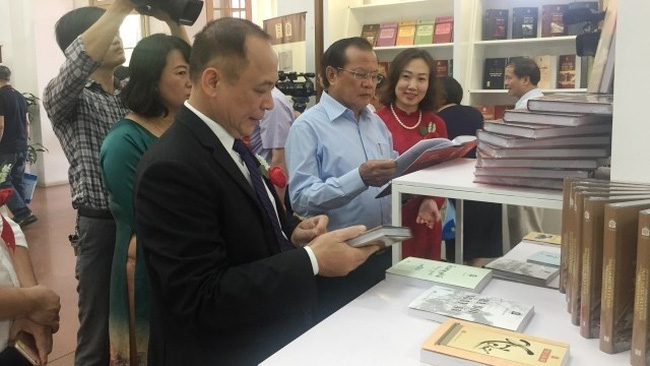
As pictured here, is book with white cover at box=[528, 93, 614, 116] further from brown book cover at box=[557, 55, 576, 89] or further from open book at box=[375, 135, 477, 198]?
brown book cover at box=[557, 55, 576, 89]

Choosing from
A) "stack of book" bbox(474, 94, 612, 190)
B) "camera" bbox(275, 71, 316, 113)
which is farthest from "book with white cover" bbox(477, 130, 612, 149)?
"camera" bbox(275, 71, 316, 113)

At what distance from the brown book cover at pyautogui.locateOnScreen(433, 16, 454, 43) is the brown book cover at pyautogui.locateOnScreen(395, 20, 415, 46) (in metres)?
0.22

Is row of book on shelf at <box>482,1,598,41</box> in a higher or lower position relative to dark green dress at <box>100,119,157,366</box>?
higher

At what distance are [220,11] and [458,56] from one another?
5.12m

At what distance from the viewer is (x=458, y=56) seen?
4672mm

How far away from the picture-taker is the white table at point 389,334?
979 millimetres

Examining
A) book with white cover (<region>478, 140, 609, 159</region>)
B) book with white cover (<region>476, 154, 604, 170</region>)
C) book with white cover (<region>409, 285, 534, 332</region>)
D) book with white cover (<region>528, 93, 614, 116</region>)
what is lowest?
book with white cover (<region>409, 285, 534, 332</region>)

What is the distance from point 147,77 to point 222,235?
0.92 metres

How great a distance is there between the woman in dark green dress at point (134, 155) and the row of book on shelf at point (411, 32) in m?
3.21

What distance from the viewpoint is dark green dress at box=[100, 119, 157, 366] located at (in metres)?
1.87

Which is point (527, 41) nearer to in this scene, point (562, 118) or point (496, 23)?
point (496, 23)

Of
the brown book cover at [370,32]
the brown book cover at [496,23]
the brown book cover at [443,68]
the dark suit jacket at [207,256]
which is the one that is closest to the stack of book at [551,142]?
the dark suit jacket at [207,256]

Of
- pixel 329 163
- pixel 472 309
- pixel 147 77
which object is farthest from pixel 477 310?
pixel 147 77

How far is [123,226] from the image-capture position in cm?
194
